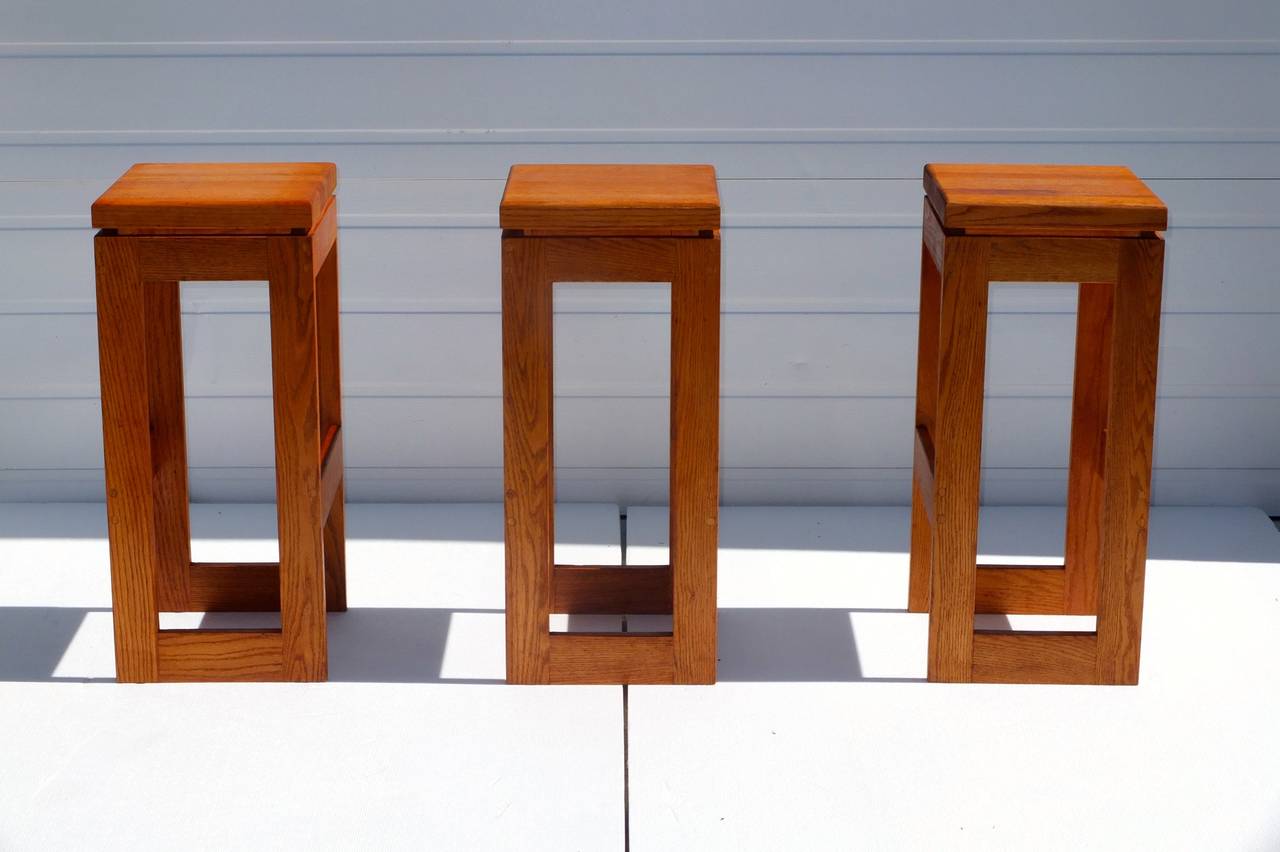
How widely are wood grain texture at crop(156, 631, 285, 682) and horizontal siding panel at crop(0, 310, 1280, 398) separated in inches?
35.8

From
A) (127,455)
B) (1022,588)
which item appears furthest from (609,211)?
(1022,588)

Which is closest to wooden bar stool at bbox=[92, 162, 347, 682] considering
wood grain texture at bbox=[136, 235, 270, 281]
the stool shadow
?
wood grain texture at bbox=[136, 235, 270, 281]

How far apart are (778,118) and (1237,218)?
3.07 ft

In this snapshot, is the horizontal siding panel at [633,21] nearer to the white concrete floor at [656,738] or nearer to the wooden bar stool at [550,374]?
the wooden bar stool at [550,374]

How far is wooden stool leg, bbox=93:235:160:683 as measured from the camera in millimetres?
2486

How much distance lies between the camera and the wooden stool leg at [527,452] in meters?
2.47

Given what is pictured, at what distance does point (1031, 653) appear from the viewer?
2660 mm

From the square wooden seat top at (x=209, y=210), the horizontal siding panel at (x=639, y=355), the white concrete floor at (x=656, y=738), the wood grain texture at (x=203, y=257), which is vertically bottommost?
the white concrete floor at (x=656, y=738)

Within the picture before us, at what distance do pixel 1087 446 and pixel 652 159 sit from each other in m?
1.03

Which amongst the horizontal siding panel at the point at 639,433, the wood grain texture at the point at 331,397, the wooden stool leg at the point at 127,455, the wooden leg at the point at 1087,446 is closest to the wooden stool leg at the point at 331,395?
the wood grain texture at the point at 331,397

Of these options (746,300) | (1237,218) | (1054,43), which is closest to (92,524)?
(746,300)

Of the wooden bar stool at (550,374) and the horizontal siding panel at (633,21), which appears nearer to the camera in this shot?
the wooden bar stool at (550,374)

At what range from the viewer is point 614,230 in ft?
8.04

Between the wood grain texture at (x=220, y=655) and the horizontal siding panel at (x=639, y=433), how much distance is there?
0.89 meters
